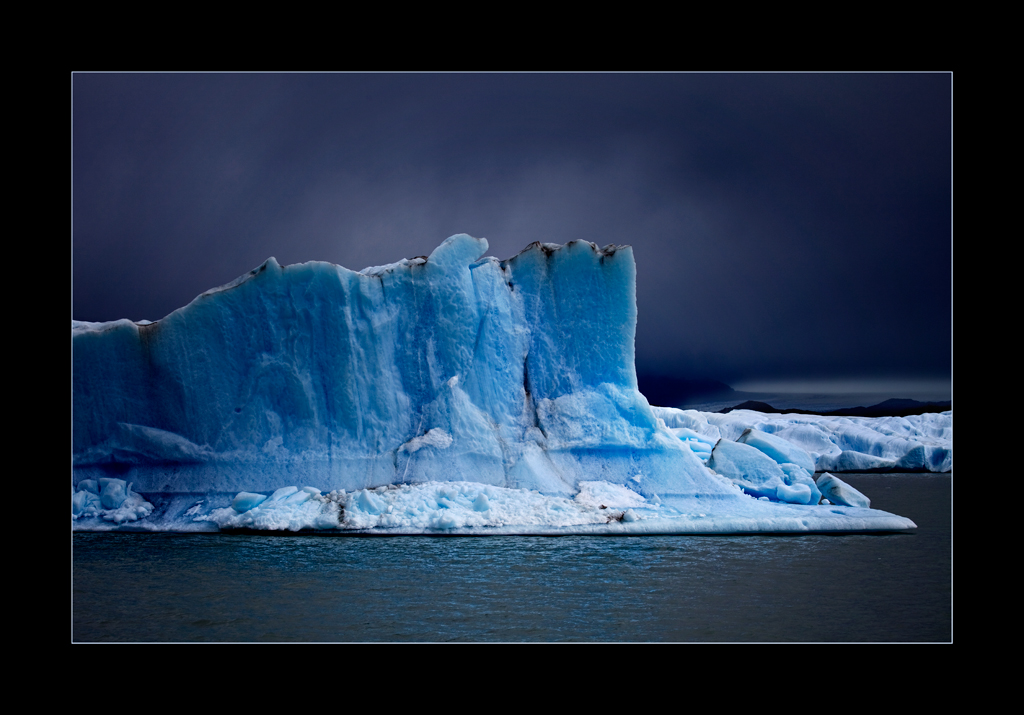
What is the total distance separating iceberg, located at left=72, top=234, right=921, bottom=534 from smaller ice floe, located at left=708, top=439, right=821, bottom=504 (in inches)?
1.8

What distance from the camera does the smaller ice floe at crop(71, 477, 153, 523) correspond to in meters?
8.73

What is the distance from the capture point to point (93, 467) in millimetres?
9297

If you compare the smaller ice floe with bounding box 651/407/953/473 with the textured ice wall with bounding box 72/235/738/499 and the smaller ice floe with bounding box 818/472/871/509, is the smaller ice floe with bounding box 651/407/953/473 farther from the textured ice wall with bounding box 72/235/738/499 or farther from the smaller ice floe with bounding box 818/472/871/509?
the textured ice wall with bounding box 72/235/738/499

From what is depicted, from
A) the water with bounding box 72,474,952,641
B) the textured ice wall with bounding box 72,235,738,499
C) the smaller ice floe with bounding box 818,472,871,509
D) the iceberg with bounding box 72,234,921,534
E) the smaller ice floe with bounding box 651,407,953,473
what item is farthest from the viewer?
the smaller ice floe with bounding box 651,407,953,473

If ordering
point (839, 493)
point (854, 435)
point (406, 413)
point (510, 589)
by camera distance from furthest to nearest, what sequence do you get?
1. point (854, 435)
2. point (839, 493)
3. point (406, 413)
4. point (510, 589)

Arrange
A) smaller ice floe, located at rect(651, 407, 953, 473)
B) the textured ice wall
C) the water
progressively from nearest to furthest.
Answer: the water < the textured ice wall < smaller ice floe, located at rect(651, 407, 953, 473)

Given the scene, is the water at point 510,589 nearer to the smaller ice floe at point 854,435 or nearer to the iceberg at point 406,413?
the iceberg at point 406,413

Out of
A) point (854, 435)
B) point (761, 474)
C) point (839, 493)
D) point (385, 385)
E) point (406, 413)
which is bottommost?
point (854, 435)

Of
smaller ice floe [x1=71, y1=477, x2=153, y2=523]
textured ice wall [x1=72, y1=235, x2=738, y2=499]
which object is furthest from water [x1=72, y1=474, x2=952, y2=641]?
textured ice wall [x1=72, y1=235, x2=738, y2=499]

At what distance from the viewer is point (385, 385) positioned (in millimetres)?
9789

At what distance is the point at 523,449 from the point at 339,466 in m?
2.36

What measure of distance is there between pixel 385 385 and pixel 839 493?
6.36 metres

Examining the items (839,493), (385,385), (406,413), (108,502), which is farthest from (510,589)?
(839,493)

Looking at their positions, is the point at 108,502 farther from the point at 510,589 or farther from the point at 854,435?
the point at 854,435
